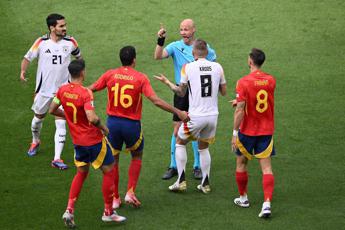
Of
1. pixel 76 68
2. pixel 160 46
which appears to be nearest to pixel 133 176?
pixel 76 68

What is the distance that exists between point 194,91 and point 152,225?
1.99 m

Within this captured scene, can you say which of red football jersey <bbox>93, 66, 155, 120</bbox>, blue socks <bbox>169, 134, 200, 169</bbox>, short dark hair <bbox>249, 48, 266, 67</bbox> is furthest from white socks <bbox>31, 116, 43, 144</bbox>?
short dark hair <bbox>249, 48, 266, 67</bbox>

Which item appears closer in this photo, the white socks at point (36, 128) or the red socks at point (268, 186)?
the red socks at point (268, 186)

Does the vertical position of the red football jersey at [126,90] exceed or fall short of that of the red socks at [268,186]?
it exceeds it

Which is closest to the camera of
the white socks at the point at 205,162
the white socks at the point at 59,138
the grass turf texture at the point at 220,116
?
the grass turf texture at the point at 220,116

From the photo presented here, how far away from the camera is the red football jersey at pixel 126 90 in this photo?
1078 cm

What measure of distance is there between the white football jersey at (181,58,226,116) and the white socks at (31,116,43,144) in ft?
9.84

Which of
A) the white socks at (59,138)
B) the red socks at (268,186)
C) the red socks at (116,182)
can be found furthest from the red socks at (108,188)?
the white socks at (59,138)

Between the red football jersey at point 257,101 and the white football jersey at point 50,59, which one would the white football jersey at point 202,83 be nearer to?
the red football jersey at point 257,101

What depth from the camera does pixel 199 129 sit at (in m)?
11.4

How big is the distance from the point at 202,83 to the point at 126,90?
1134mm

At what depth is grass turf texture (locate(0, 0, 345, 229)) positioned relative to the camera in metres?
11.1

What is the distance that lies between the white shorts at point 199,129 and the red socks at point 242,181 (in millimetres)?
761

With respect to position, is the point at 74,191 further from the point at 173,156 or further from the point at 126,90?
the point at 173,156
